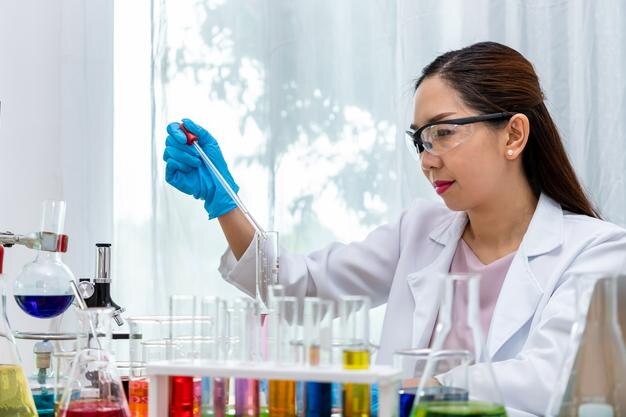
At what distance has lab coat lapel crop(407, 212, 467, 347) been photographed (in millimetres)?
1774

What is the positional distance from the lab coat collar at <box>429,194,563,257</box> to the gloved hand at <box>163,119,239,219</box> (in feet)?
1.64

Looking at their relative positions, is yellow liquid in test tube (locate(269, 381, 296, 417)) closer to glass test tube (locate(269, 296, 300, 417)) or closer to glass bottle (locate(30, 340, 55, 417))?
glass test tube (locate(269, 296, 300, 417))

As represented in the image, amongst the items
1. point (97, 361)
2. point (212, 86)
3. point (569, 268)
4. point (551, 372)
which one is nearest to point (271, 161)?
point (212, 86)

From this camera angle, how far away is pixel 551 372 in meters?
1.39

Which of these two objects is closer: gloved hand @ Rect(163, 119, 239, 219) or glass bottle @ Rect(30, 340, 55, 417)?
glass bottle @ Rect(30, 340, 55, 417)

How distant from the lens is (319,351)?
3.02ft

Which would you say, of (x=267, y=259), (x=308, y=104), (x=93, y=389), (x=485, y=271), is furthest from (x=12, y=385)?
(x=308, y=104)

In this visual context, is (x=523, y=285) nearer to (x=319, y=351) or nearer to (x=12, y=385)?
(x=319, y=351)

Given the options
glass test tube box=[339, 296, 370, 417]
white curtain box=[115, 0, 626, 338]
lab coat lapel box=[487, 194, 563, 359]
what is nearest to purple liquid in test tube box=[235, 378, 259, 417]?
glass test tube box=[339, 296, 370, 417]

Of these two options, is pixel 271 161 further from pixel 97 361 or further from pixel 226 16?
pixel 97 361

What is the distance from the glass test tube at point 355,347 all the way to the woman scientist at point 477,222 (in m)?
0.69

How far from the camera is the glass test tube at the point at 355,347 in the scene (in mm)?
912

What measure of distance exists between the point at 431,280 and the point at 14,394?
1.00 meters

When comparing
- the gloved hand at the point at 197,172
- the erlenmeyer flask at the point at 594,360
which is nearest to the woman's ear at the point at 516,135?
the gloved hand at the point at 197,172
